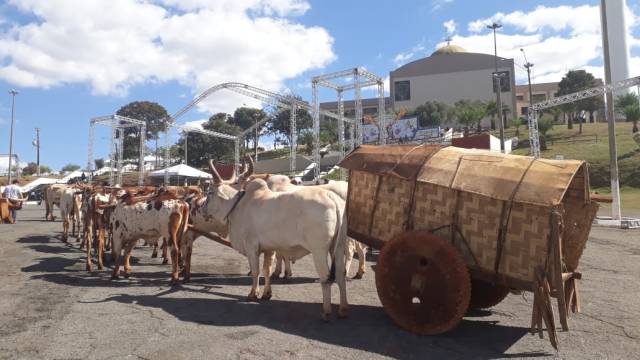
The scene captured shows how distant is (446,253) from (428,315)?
82 cm

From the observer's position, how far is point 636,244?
48.1 feet

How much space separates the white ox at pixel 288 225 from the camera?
642 centimetres

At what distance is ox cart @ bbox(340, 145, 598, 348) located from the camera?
4.95m

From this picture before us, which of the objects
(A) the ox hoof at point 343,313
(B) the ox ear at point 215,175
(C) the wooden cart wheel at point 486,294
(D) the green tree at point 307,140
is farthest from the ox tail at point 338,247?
(D) the green tree at point 307,140

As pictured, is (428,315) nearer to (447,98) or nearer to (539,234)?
(539,234)

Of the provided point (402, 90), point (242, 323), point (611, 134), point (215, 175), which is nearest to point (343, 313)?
point (242, 323)

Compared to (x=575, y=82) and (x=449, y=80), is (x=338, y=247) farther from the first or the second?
(x=449, y=80)

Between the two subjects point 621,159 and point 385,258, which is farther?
point 621,159

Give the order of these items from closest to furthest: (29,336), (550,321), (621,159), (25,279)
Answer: (550,321) → (29,336) → (25,279) → (621,159)

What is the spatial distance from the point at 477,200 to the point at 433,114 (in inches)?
2716

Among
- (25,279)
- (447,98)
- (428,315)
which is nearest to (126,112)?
(447,98)

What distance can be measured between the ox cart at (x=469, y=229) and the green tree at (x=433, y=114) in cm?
6712

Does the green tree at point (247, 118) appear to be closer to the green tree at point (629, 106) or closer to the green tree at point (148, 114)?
the green tree at point (148, 114)

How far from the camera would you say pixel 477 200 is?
215 inches
